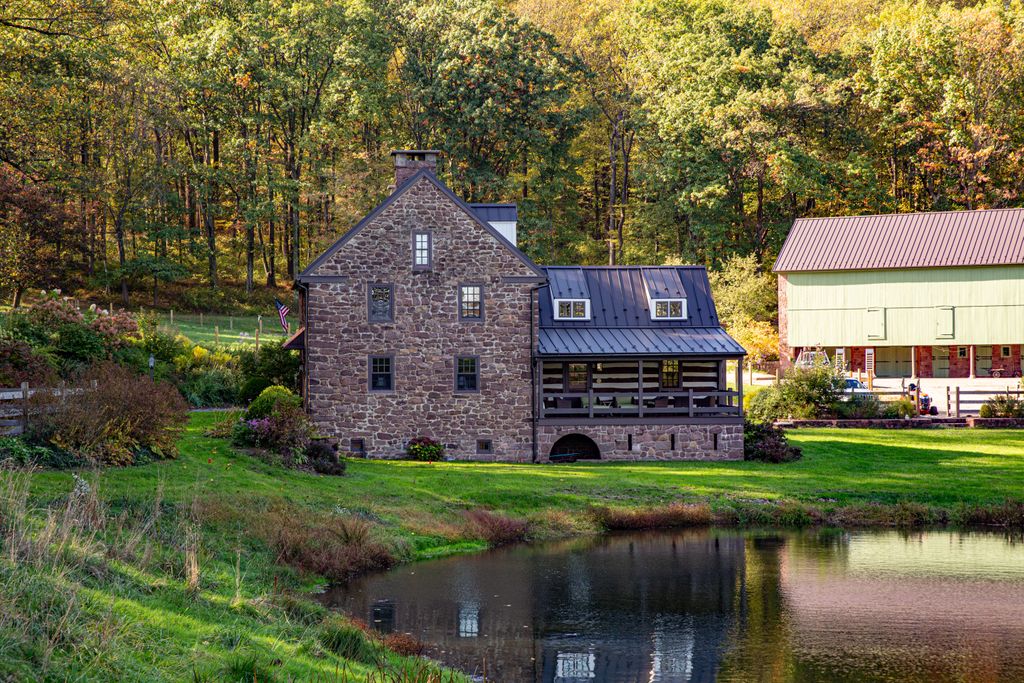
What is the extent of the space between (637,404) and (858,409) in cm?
1191

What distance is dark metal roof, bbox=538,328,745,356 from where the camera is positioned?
119 ft

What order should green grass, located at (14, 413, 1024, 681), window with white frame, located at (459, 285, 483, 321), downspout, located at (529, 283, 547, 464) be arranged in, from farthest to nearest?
downspout, located at (529, 283, 547, 464)
window with white frame, located at (459, 285, 483, 321)
green grass, located at (14, 413, 1024, 681)

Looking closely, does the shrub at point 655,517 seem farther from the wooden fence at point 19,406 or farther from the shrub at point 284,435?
the wooden fence at point 19,406

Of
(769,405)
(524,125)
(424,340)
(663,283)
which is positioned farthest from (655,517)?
(524,125)

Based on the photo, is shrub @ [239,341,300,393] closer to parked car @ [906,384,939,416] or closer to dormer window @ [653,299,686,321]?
dormer window @ [653,299,686,321]

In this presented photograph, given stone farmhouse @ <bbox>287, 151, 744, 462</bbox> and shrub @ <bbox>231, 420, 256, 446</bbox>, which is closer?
shrub @ <bbox>231, 420, 256, 446</bbox>

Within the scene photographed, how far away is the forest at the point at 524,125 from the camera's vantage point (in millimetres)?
61156

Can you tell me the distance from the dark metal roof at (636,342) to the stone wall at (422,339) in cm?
133

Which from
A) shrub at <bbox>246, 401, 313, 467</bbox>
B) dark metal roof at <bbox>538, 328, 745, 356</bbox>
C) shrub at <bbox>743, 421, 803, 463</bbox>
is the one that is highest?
dark metal roof at <bbox>538, 328, 745, 356</bbox>

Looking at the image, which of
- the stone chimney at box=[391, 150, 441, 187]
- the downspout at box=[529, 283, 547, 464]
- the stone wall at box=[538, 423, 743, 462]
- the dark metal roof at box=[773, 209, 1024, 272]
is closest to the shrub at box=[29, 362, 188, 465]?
the downspout at box=[529, 283, 547, 464]

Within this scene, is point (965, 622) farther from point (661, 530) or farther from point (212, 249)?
point (212, 249)

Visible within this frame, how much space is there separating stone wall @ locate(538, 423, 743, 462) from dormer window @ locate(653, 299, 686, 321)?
150 inches

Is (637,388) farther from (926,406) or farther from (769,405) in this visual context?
(926,406)

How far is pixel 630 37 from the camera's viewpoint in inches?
2837
